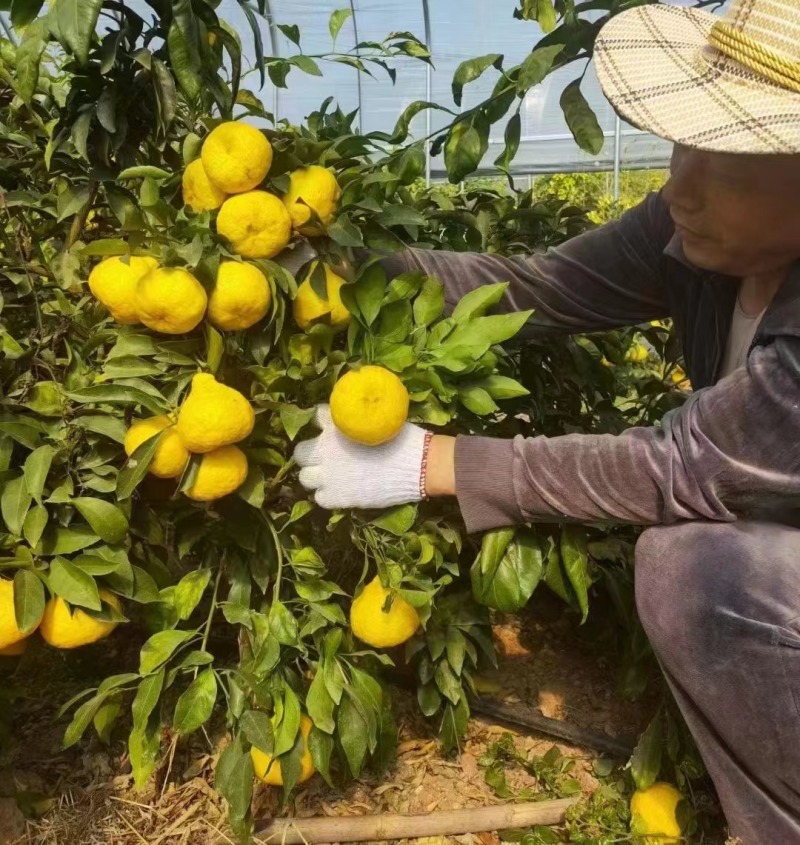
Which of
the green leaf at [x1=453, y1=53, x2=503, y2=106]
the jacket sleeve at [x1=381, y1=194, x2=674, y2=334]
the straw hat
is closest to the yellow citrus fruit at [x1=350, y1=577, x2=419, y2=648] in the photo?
the jacket sleeve at [x1=381, y1=194, x2=674, y2=334]

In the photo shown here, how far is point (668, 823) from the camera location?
4.13 ft

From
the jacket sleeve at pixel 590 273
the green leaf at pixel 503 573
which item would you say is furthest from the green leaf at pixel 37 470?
the jacket sleeve at pixel 590 273

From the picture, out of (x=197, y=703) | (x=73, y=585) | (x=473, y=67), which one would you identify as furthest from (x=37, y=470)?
(x=473, y=67)

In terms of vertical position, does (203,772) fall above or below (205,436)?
below

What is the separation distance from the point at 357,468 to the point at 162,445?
29 cm

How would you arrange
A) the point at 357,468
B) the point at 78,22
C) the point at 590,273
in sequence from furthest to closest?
the point at 590,273 → the point at 357,468 → the point at 78,22

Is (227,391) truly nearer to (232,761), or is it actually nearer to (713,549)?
(232,761)

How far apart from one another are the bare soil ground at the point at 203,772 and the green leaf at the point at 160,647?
0.35m

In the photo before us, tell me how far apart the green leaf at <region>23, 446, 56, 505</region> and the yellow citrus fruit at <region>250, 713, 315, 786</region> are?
51 centimetres

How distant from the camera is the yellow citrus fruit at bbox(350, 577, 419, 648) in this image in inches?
44.3

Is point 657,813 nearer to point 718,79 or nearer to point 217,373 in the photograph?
point 217,373

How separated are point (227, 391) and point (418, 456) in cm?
32

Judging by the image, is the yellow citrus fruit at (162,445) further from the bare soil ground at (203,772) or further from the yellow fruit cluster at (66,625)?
the bare soil ground at (203,772)

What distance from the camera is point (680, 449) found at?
108cm
